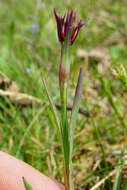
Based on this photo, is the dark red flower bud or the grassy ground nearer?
the dark red flower bud

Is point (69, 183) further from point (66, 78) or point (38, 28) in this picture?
→ point (38, 28)

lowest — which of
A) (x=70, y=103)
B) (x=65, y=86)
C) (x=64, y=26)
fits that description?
(x=70, y=103)

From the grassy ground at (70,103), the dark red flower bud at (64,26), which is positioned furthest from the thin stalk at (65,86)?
the grassy ground at (70,103)

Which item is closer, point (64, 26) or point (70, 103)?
point (64, 26)

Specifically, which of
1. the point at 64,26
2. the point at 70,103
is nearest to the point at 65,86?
the point at 64,26

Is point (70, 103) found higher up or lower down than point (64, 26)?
lower down

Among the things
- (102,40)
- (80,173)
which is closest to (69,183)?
(80,173)

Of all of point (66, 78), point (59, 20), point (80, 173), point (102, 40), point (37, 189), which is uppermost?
point (59, 20)

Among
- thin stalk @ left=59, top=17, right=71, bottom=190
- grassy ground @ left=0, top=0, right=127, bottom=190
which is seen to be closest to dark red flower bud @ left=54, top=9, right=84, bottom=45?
thin stalk @ left=59, top=17, right=71, bottom=190

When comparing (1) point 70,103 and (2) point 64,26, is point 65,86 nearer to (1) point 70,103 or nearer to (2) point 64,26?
(2) point 64,26

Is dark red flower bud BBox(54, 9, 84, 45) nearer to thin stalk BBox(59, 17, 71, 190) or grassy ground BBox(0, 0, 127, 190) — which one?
thin stalk BBox(59, 17, 71, 190)

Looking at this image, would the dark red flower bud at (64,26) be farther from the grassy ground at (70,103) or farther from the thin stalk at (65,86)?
the grassy ground at (70,103)
